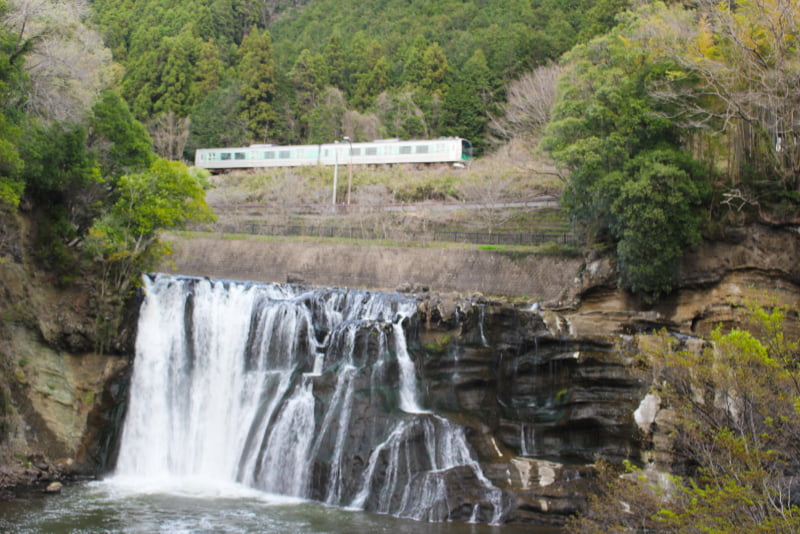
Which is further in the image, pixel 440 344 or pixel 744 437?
pixel 440 344

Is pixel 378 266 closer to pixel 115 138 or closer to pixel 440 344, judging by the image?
pixel 440 344

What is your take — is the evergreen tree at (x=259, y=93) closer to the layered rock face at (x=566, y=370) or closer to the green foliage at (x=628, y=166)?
the green foliage at (x=628, y=166)

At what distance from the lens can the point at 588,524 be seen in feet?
43.8

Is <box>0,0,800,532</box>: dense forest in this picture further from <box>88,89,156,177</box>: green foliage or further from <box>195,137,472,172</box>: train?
<box>195,137,472,172</box>: train

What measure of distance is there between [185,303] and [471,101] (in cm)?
3863

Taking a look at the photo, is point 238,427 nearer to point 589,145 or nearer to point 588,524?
point 588,524

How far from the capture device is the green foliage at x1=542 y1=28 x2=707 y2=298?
22.3 metres

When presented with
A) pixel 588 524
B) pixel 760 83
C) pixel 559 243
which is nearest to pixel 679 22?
pixel 760 83

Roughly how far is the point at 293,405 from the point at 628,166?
46.5 feet

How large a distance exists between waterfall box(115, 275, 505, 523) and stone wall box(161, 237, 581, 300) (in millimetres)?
8913

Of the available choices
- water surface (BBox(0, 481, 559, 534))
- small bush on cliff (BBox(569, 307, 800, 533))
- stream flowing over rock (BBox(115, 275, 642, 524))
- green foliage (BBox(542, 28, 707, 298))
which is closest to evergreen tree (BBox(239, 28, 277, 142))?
green foliage (BBox(542, 28, 707, 298))

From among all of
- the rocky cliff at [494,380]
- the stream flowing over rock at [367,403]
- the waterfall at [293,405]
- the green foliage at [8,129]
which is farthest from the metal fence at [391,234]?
the green foliage at [8,129]

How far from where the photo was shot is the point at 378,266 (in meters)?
33.0

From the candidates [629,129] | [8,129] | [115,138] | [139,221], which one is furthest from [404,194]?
[8,129]
